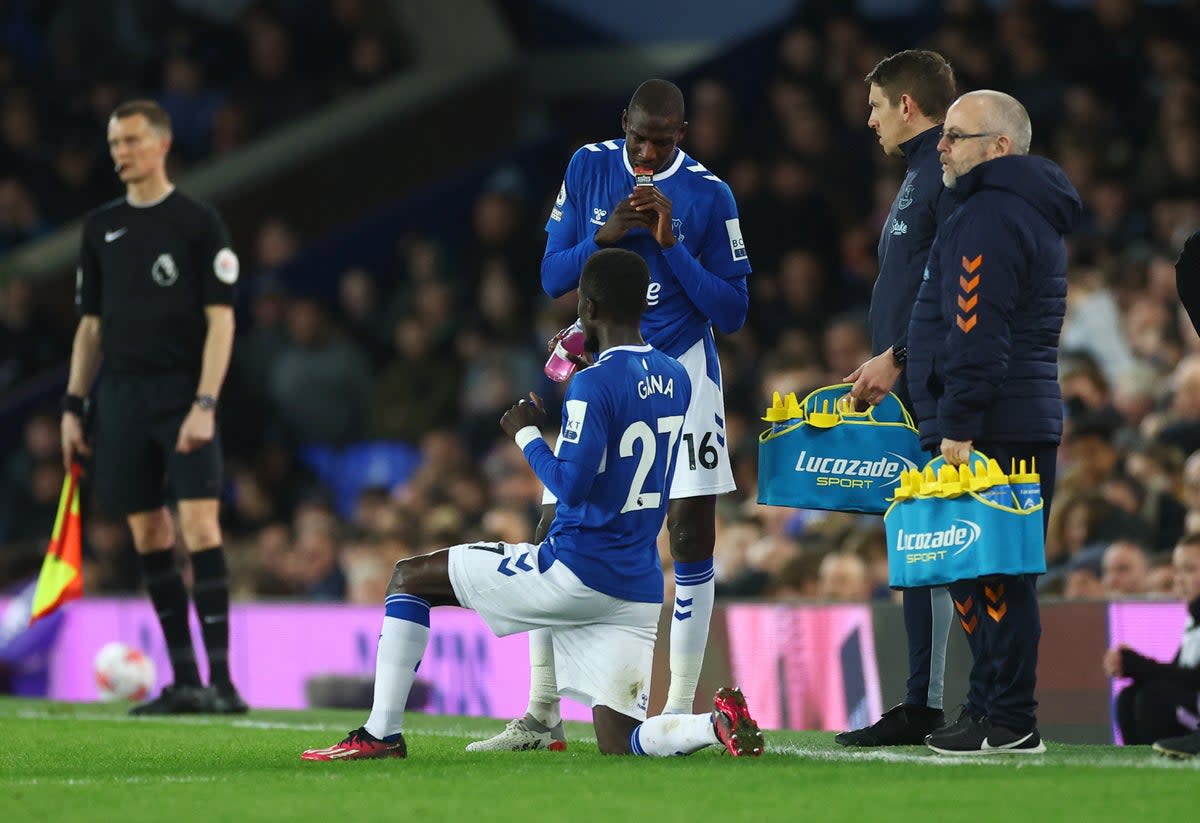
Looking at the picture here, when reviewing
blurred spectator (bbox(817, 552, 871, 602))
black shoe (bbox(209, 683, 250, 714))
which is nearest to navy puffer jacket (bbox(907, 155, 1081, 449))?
blurred spectator (bbox(817, 552, 871, 602))

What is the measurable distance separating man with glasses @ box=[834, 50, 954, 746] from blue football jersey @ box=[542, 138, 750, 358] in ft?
1.66

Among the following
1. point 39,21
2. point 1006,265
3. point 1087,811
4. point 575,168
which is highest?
point 39,21

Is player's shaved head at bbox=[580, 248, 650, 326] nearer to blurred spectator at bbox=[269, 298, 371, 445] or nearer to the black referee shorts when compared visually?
the black referee shorts

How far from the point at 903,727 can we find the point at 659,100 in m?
2.18

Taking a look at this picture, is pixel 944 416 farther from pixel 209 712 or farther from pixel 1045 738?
pixel 209 712

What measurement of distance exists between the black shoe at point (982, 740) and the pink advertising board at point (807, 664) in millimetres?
2049

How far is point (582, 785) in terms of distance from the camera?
213 inches

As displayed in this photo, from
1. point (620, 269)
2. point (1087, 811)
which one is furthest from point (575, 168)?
point (1087, 811)

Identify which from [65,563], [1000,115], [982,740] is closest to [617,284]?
[1000,115]

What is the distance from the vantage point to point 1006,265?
5.84 m

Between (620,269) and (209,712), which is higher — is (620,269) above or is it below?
above

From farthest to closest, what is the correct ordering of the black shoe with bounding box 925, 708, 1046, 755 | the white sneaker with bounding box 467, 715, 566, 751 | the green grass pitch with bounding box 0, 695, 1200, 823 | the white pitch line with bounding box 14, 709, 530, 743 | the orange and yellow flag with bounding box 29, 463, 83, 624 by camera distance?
the orange and yellow flag with bounding box 29, 463, 83, 624 → the white pitch line with bounding box 14, 709, 530, 743 → the white sneaker with bounding box 467, 715, 566, 751 → the black shoe with bounding box 925, 708, 1046, 755 → the green grass pitch with bounding box 0, 695, 1200, 823

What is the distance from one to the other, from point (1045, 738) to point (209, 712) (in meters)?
3.49

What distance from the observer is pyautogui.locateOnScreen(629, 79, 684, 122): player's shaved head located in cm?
651
